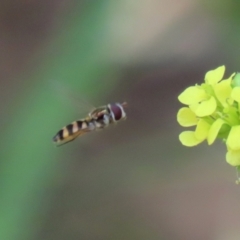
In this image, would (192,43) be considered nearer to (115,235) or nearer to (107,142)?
(107,142)

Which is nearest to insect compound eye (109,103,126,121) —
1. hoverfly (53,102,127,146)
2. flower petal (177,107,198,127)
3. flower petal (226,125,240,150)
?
hoverfly (53,102,127,146)

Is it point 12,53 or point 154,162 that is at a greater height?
point 12,53

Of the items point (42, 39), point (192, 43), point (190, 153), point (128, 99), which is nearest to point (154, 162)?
point (190, 153)

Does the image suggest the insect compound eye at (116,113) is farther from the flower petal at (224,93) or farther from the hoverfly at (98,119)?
the flower petal at (224,93)

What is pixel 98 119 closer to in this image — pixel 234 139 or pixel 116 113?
pixel 116 113

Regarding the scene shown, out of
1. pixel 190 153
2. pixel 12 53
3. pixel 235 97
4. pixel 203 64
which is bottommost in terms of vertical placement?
pixel 235 97

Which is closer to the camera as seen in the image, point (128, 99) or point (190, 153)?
point (190, 153)

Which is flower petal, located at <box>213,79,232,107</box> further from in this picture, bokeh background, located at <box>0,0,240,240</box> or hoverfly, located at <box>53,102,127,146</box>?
bokeh background, located at <box>0,0,240,240</box>
